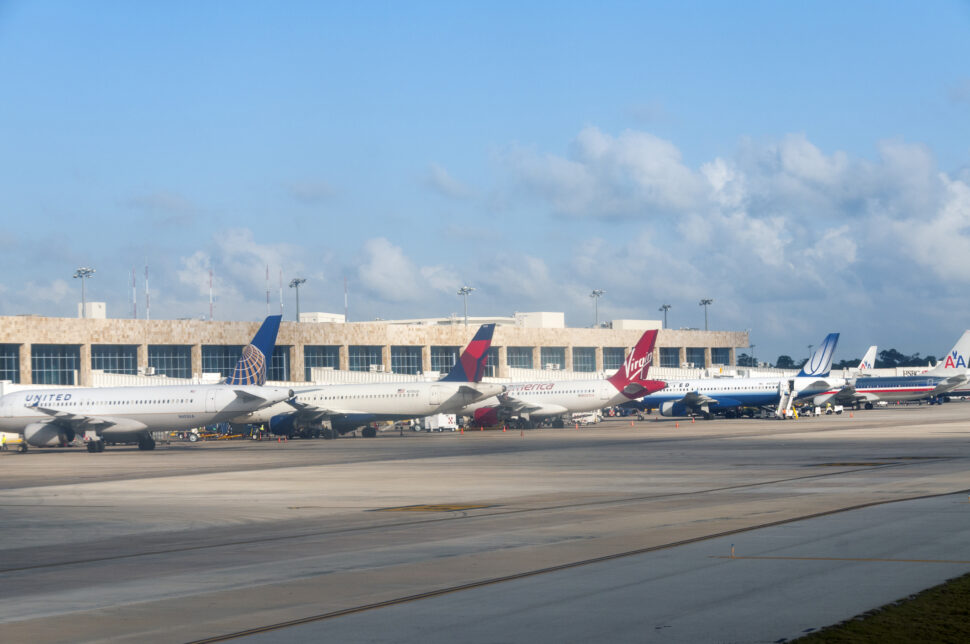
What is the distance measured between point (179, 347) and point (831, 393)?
67.8m

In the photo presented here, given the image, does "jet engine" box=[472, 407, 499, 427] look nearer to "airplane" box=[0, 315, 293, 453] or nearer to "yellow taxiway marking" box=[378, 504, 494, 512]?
"airplane" box=[0, 315, 293, 453]

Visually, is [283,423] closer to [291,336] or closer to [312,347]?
[291,336]

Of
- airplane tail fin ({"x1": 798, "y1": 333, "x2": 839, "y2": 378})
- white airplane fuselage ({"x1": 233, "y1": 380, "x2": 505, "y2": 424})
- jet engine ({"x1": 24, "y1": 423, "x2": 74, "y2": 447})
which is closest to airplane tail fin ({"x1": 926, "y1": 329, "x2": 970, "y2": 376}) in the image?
airplane tail fin ({"x1": 798, "y1": 333, "x2": 839, "y2": 378})

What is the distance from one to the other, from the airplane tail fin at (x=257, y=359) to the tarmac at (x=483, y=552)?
117 ft

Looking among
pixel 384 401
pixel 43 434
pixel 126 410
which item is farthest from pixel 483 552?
pixel 384 401

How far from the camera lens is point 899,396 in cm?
12612

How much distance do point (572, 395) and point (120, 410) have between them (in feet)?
133

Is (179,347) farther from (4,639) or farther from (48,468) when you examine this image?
(4,639)

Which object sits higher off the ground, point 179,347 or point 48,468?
point 179,347

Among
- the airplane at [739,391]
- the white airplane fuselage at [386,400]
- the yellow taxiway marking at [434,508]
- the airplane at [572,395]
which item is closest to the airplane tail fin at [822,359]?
the airplane at [739,391]

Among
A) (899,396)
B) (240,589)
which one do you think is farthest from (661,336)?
(240,589)

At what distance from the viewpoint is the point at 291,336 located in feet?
399

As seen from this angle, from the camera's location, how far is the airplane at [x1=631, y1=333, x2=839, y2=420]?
10438 cm

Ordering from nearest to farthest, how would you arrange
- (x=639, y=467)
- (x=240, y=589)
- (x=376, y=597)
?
(x=376, y=597) → (x=240, y=589) → (x=639, y=467)
